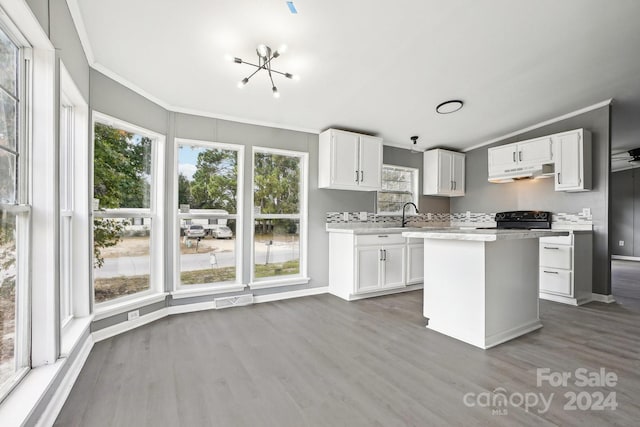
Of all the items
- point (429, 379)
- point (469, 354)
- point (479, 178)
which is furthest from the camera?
point (479, 178)

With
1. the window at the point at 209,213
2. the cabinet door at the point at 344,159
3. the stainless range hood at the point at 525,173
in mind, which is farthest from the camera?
the stainless range hood at the point at 525,173

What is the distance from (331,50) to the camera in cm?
265

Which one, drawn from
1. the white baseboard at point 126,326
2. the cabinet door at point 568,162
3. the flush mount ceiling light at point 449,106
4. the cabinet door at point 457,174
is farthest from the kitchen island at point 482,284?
the white baseboard at point 126,326

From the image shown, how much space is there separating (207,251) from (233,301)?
691mm

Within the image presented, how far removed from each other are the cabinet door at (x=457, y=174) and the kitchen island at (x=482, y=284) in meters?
2.70

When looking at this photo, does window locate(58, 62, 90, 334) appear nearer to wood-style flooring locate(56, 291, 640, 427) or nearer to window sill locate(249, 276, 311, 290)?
wood-style flooring locate(56, 291, 640, 427)

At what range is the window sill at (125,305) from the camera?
265cm

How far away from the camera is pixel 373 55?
2791 millimetres

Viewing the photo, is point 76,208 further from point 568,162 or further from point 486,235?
point 568,162

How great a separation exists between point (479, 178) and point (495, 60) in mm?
2831

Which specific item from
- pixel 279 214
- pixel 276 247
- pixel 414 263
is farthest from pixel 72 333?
pixel 414 263

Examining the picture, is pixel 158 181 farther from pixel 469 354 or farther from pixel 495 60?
pixel 495 60

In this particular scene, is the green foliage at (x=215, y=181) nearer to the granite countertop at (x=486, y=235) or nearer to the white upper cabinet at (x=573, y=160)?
the granite countertop at (x=486, y=235)

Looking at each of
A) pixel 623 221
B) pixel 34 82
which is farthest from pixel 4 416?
pixel 623 221
